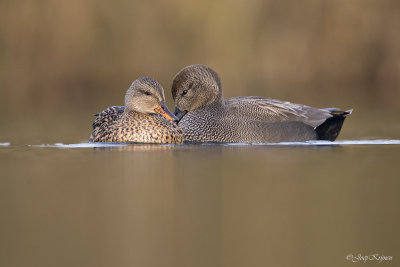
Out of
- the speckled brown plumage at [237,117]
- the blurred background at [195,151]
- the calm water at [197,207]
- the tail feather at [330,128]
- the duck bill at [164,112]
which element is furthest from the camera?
the tail feather at [330,128]

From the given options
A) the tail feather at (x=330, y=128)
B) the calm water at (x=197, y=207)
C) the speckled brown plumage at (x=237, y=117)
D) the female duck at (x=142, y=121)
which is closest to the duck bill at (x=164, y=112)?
the female duck at (x=142, y=121)

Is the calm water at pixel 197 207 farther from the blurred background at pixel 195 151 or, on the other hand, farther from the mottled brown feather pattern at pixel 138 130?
the mottled brown feather pattern at pixel 138 130

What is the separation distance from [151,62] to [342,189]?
11.9 meters

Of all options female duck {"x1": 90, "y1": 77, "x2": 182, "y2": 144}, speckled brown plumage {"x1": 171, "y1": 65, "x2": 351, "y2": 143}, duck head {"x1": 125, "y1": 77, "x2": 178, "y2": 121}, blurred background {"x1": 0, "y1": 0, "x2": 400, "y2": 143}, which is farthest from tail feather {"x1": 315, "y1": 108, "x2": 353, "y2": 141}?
blurred background {"x1": 0, "y1": 0, "x2": 400, "y2": 143}

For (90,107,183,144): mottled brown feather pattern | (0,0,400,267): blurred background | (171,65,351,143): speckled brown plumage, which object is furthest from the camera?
(171,65,351,143): speckled brown plumage

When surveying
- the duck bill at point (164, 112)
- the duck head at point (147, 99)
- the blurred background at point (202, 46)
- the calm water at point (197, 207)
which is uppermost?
the blurred background at point (202, 46)

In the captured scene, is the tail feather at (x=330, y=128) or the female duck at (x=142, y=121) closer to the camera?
Answer: the female duck at (x=142, y=121)

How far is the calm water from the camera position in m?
5.10

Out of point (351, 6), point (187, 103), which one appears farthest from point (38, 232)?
point (351, 6)

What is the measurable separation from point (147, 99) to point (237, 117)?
1.07 meters

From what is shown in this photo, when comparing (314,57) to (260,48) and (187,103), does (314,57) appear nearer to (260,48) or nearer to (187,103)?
(260,48)

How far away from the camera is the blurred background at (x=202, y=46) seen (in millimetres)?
17469

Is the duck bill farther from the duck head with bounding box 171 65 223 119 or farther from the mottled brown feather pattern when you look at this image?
the duck head with bounding box 171 65 223 119

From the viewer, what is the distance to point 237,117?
397 inches
